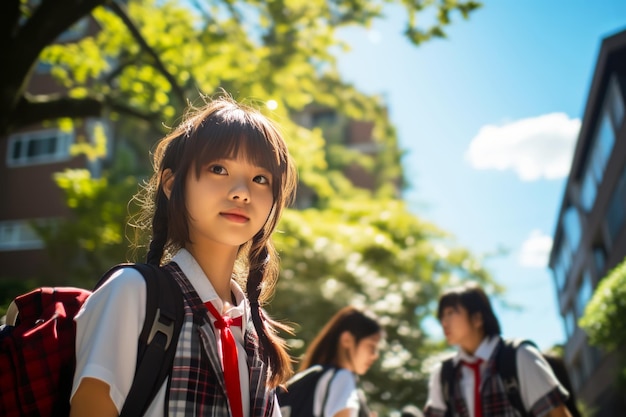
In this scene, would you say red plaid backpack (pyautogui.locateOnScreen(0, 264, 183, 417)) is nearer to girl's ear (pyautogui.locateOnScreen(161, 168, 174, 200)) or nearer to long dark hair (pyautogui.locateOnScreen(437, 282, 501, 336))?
girl's ear (pyautogui.locateOnScreen(161, 168, 174, 200))

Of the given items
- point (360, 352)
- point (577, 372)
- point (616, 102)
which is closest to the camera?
point (360, 352)

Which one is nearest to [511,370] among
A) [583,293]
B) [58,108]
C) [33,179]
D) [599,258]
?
[58,108]

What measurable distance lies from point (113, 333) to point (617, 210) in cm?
2086

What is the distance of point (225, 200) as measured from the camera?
6.07 feet

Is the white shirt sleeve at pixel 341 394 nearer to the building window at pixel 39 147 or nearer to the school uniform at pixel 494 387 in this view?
the school uniform at pixel 494 387

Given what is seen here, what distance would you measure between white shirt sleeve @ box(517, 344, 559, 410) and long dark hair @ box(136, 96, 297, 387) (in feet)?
6.74

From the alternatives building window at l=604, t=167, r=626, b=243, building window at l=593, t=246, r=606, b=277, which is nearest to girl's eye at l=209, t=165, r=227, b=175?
building window at l=604, t=167, r=626, b=243

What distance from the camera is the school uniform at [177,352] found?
1469 mm

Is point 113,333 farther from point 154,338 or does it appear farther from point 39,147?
point 39,147

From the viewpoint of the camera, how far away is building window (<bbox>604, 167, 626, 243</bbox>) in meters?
18.9

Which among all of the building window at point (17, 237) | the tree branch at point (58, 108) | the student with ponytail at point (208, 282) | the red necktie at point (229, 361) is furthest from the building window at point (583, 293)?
the red necktie at point (229, 361)

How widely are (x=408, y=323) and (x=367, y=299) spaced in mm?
879

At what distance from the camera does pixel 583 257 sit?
26.4m

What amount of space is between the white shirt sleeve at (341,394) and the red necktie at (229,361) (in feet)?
6.31
